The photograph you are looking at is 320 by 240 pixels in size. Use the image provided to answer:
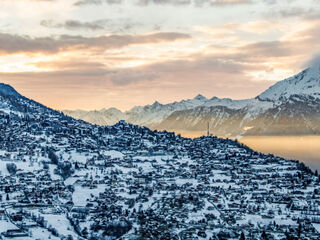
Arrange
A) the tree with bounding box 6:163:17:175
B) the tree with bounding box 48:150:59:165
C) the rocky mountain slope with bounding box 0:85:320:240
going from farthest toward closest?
1. the tree with bounding box 48:150:59:165
2. the tree with bounding box 6:163:17:175
3. the rocky mountain slope with bounding box 0:85:320:240

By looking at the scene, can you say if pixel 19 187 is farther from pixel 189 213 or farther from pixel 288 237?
pixel 288 237

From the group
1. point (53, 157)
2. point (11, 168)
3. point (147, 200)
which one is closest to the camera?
point (147, 200)

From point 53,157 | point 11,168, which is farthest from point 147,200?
point 53,157

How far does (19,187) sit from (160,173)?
47879 millimetres

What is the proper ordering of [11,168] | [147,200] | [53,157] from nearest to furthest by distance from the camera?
[147,200] < [11,168] < [53,157]

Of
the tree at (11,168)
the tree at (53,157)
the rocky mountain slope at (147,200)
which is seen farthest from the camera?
the tree at (53,157)

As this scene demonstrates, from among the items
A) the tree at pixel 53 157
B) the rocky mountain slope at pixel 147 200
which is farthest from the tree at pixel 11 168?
the tree at pixel 53 157

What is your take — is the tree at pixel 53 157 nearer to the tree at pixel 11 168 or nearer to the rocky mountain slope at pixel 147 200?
the rocky mountain slope at pixel 147 200

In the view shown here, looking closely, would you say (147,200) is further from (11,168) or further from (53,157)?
(53,157)

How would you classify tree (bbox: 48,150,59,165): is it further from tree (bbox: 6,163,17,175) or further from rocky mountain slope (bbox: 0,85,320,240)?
tree (bbox: 6,163,17,175)

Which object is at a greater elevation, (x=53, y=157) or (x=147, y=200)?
(x=53, y=157)

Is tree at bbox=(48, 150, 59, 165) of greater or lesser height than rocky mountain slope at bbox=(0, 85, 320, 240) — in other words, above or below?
above

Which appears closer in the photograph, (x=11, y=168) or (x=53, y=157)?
(x=11, y=168)

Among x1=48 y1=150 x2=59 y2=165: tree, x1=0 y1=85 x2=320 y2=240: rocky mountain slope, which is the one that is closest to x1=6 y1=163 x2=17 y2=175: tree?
x1=0 y1=85 x2=320 y2=240: rocky mountain slope
